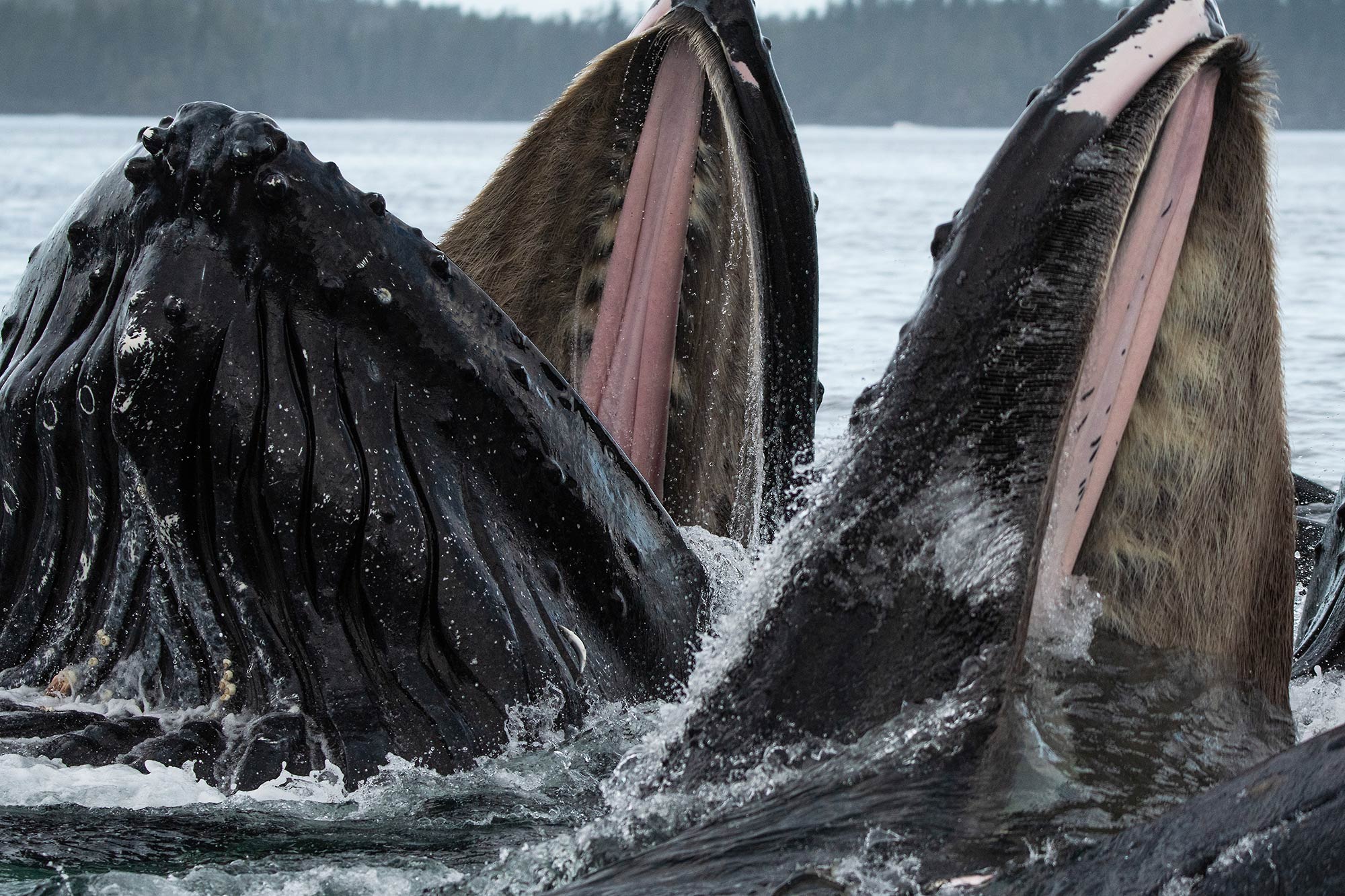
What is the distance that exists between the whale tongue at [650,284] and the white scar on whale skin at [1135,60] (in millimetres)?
1860

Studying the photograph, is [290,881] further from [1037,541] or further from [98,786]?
[1037,541]

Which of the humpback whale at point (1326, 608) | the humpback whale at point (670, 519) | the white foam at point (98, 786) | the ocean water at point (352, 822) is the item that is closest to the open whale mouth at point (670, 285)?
the ocean water at point (352, 822)

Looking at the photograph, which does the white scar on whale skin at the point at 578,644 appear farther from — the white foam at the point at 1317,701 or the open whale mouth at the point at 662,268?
the white foam at the point at 1317,701

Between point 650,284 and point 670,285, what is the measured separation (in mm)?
50

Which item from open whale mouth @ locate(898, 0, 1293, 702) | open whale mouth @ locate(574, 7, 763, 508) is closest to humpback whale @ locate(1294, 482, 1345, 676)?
open whale mouth @ locate(898, 0, 1293, 702)

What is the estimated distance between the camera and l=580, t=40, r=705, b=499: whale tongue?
4.50 m

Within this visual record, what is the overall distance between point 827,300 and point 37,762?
→ 15.1m

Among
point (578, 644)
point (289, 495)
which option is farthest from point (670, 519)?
point (289, 495)

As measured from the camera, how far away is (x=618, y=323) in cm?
456

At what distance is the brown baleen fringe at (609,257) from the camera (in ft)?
14.8

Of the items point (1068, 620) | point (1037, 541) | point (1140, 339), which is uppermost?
point (1140, 339)

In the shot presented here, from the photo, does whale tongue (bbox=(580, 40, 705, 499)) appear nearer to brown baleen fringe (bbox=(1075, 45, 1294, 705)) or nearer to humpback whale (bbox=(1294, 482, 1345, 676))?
humpback whale (bbox=(1294, 482, 1345, 676))

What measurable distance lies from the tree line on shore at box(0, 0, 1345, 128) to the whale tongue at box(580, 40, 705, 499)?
446ft

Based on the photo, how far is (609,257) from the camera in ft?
15.0
